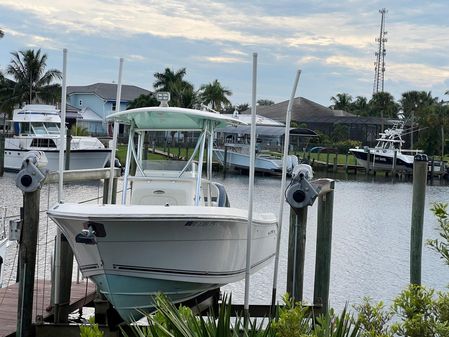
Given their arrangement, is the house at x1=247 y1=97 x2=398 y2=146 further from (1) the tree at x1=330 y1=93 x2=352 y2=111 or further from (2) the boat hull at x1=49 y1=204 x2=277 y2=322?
(2) the boat hull at x1=49 y1=204 x2=277 y2=322

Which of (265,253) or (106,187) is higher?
(106,187)

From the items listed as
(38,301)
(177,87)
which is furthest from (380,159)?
(38,301)

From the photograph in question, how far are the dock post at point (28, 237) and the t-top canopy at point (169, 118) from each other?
8.68ft

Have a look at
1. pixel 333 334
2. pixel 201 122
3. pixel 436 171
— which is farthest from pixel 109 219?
pixel 436 171

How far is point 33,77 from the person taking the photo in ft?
255

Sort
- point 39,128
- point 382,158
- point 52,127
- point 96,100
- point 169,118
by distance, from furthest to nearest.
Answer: point 96,100
point 382,158
point 52,127
point 39,128
point 169,118

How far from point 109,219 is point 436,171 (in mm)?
62720

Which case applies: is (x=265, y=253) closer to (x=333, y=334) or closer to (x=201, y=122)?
(x=201, y=122)

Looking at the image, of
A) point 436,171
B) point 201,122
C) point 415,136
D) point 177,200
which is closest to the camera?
point 177,200

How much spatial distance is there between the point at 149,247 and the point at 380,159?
Answer: 6227cm

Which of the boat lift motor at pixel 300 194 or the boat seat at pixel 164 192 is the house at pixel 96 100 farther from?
the boat lift motor at pixel 300 194

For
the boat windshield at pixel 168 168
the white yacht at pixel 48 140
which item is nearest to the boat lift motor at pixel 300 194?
the boat windshield at pixel 168 168

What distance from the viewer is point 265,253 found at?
13.1m

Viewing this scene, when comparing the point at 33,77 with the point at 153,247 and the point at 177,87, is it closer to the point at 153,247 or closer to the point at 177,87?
the point at 177,87
